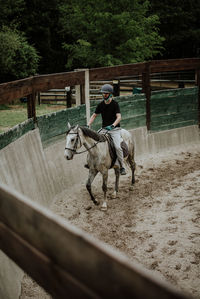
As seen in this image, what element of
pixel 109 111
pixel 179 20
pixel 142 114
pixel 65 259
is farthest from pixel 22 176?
pixel 179 20

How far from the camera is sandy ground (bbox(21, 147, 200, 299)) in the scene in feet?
16.4

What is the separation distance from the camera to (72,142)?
662 centimetres

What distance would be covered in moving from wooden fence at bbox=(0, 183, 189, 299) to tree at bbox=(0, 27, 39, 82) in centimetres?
2503

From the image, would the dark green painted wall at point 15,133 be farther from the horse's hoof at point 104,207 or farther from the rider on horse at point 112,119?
the horse's hoof at point 104,207

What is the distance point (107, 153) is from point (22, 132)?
2.04 metres

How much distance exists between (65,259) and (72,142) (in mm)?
5293

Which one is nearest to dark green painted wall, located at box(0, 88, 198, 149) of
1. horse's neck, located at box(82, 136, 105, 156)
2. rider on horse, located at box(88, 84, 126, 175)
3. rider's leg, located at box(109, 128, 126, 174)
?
rider on horse, located at box(88, 84, 126, 175)

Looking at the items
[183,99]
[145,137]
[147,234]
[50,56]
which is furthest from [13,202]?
→ [50,56]

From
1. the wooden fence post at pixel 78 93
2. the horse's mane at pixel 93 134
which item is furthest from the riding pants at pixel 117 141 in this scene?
the wooden fence post at pixel 78 93

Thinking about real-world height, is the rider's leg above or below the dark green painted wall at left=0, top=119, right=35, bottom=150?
below

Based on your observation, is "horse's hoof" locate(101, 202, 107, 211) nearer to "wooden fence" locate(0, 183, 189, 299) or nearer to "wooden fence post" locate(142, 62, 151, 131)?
"wooden fence post" locate(142, 62, 151, 131)

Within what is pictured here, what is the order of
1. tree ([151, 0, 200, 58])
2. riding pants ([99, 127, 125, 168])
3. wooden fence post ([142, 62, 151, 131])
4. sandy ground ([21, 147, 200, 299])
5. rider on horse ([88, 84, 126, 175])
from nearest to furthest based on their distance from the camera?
sandy ground ([21, 147, 200, 299])
rider on horse ([88, 84, 126, 175])
riding pants ([99, 127, 125, 168])
wooden fence post ([142, 62, 151, 131])
tree ([151, 0, 200, 58])

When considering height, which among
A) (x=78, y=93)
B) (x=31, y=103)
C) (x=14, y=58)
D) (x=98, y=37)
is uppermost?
(x=98, y=37)

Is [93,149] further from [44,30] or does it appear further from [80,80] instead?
[44,30]
